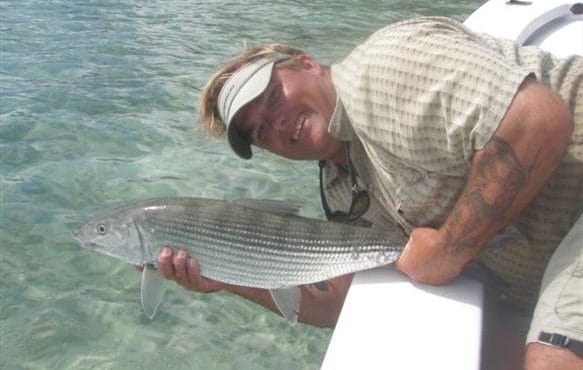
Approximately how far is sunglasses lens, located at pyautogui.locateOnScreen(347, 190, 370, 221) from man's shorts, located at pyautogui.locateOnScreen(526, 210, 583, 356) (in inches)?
29.5

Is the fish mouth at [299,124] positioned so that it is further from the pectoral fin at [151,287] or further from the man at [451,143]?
the pectoral fin at [151,287]

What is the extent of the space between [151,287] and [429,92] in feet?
4.61

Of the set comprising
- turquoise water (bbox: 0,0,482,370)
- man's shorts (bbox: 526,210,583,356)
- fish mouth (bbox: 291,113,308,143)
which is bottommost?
turquoise water (bbox: 0,0,482,370)

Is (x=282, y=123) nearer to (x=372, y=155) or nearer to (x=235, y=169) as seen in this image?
(x=372, y=155)

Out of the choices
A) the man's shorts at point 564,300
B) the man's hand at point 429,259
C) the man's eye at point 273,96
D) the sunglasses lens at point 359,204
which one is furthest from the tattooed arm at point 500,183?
the man's eye at point 273,96

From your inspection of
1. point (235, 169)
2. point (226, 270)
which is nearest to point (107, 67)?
point (235, 169)

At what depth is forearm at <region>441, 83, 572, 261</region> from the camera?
210 centimetres

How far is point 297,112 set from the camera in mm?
2672

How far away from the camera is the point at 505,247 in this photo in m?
2.49

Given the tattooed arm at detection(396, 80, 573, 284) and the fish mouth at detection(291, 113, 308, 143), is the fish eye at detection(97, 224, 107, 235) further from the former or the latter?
the tattooed arm at detection(396, 80, 573, 284)

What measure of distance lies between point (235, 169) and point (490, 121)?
4019mm

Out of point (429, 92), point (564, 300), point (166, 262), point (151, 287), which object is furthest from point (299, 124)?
point (564, 300)

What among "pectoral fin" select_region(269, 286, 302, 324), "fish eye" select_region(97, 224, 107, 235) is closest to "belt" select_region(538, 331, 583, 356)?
"pectoral fin" select_region(269, 286, 302, 324)

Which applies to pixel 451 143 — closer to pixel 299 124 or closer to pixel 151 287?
pixel 299 124
